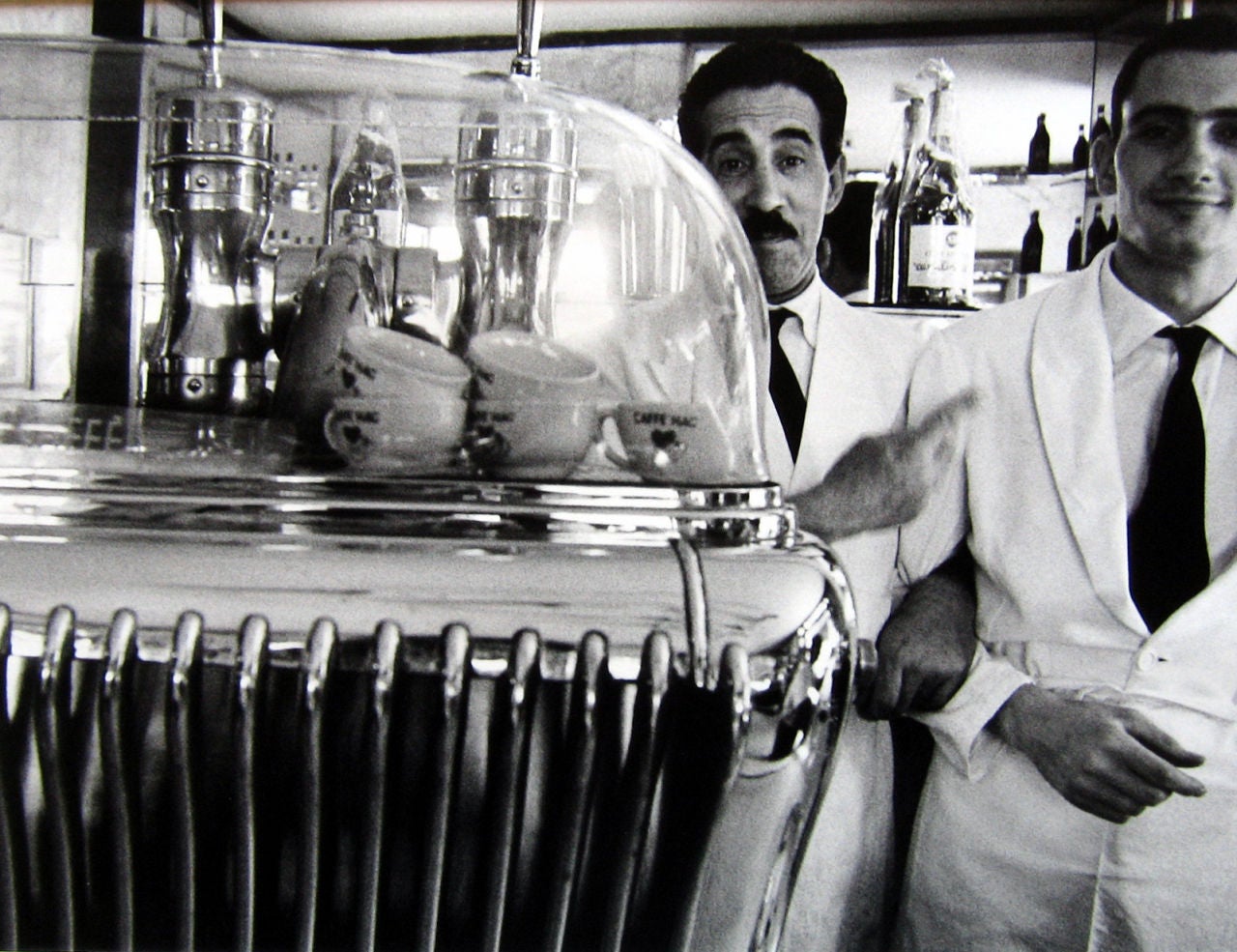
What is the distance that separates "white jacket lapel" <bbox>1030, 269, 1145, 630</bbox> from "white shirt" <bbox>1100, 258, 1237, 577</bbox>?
0.12 feet

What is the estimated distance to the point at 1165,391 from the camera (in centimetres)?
148

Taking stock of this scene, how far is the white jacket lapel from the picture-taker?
138cm

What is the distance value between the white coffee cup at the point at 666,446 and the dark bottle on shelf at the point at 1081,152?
2.76 meters

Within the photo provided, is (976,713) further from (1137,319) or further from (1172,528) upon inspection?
(1137,319)

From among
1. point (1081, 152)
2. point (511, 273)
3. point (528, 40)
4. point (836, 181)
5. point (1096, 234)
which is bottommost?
point (511, 273)

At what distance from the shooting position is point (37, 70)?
782 mm

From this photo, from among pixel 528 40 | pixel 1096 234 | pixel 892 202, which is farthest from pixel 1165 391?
pixel 1096 234

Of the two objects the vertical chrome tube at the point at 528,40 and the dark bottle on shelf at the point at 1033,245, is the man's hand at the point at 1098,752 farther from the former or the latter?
the dark bottle on shelf at the point at 1033,245

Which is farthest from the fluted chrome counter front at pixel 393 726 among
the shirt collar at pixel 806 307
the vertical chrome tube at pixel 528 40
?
the shirt collar at pixel 806 307

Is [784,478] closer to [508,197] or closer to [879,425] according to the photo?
[879,425]

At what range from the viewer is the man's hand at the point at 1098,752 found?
1203mm

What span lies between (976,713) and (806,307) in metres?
0.67

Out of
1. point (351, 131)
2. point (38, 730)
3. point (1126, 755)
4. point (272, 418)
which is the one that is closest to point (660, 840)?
point (38, 730)

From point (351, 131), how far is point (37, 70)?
23 centimetres
